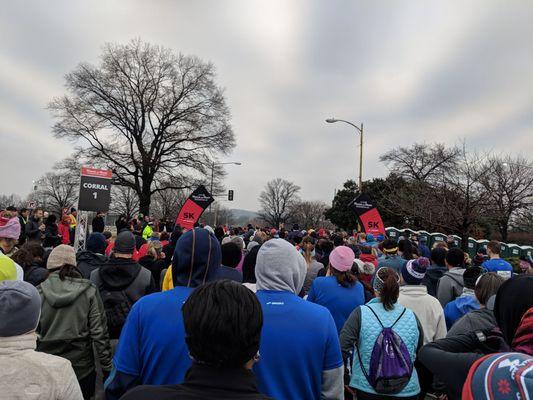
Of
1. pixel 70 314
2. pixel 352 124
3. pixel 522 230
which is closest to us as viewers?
A: pixel 70 314

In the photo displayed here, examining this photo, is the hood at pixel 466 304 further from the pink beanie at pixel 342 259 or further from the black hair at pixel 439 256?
the black hair at pixel 439 256

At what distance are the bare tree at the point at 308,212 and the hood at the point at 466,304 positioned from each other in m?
91.0

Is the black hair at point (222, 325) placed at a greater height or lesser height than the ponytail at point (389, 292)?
greater

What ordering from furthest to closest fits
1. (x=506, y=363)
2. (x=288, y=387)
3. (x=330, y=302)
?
(x=330, y=302)
(x=288, y=387)
(x=506, y=363)

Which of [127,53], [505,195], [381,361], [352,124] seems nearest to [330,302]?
[381,361]

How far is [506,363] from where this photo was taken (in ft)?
4.95

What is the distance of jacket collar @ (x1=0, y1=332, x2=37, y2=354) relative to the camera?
192 cm

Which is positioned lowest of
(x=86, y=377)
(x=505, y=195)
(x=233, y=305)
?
(x=86, y=377)

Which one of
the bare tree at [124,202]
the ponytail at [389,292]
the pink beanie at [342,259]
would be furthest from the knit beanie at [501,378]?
the bare tree at [124,202]

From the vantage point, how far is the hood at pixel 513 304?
1793 mm

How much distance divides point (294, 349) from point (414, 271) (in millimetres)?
2434

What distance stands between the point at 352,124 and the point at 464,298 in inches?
696

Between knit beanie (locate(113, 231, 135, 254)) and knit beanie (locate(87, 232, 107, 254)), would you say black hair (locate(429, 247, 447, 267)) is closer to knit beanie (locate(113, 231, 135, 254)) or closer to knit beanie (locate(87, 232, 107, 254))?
knit beanie (locate(113, 231, 135, 254))

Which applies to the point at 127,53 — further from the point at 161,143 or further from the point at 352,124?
the point at 352,124
